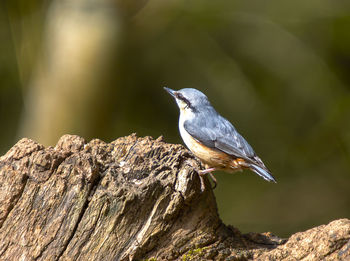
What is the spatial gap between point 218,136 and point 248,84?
3471 millimetres

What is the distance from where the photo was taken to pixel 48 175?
3129 millimetres

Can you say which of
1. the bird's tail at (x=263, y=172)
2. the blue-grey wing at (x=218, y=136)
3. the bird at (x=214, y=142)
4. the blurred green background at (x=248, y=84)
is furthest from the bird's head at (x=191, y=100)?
the blurred green background at (x=248, y=84)

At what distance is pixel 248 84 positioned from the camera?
7.74m

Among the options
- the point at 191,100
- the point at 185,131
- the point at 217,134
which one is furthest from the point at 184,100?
the point at 217,134

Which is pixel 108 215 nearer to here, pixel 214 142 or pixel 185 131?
pixel 214 142

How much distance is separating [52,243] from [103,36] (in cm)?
394

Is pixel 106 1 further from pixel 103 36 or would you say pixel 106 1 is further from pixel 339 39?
pixel 339 39

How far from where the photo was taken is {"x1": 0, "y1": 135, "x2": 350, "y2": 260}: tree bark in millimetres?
3008

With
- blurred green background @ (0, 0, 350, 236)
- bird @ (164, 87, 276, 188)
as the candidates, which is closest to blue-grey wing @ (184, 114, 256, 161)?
bird @ (164, 87, 276, 188)

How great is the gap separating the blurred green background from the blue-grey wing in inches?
97.3

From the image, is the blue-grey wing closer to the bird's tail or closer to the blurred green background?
the bird's tail

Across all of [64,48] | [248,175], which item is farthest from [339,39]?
[64,48]

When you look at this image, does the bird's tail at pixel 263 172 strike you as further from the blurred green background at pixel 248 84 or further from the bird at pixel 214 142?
the blurred green background at pixel 248 84

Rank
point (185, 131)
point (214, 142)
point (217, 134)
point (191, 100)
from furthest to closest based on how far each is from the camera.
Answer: point (191, 100)
point (185, 131)
point (217, 134)
point (214, 142)
